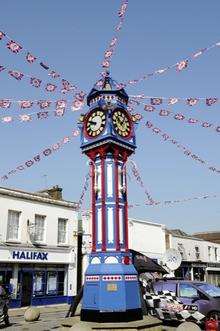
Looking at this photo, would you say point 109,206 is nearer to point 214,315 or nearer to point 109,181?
point 109,181

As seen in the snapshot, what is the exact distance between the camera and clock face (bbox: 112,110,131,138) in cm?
1534

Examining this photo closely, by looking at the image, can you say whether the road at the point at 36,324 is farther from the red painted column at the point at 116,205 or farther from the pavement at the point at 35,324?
the red painted column at the point at 116,205

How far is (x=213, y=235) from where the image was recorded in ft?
199

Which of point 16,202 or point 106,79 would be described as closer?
point 106,79

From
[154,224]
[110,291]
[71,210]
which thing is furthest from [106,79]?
[154,224]

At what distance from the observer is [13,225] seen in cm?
2509

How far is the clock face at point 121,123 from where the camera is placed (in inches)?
604

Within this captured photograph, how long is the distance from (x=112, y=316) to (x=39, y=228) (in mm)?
14425

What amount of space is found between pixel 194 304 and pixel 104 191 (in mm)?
5198

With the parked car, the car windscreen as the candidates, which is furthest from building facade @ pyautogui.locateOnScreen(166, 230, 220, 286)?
the parked car

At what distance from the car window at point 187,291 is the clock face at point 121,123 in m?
6.09

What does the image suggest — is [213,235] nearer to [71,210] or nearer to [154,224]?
[154,224]

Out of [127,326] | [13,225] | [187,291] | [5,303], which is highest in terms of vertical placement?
[13,225]

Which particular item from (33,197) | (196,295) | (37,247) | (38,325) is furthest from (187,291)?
(33,197)
